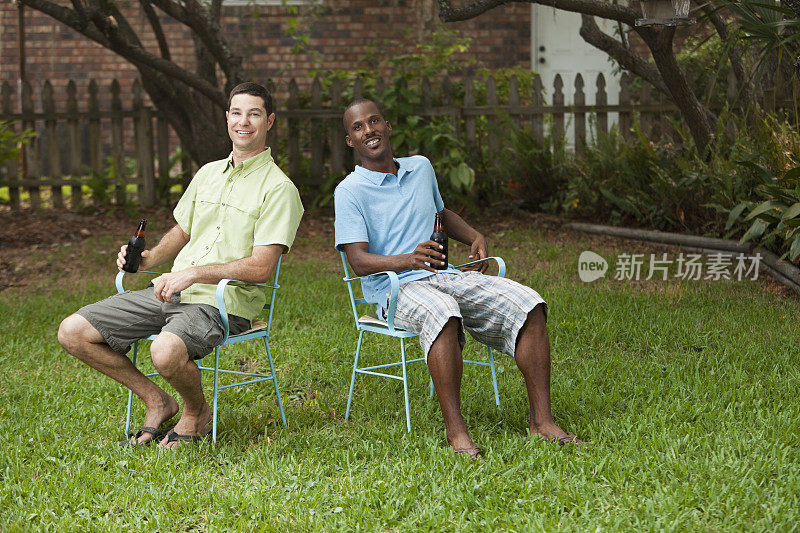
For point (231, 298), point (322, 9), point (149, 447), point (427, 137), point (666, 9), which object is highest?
point (322, 9)

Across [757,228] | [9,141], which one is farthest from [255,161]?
[9,141]

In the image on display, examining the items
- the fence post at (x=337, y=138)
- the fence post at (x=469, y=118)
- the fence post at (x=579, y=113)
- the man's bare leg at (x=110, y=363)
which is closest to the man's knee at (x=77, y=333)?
the man's bare leg at (x=110, y=363)

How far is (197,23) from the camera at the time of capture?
884cm

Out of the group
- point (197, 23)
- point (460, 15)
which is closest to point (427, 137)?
point (197, 23)

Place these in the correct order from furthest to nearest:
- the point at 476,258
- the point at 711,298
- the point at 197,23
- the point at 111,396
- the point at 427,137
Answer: the point at 427,137 < the point at 197,23 < the point at 711,298 < the point at 111,396 < the point at 476,258

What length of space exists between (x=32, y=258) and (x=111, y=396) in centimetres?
397

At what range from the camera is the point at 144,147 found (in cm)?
1055

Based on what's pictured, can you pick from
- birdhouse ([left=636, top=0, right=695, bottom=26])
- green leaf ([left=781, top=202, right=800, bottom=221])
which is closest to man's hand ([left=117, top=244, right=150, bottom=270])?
birdhouse ([left=636, top=0, right=695, bottom=26])

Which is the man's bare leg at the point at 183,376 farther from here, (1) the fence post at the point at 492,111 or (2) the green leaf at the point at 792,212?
(1) the fence post at the point at 492,111

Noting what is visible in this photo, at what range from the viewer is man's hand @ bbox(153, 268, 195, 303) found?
3.70 metres

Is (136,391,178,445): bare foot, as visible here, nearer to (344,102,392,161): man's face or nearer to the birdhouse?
(344,102,392,161): man's face

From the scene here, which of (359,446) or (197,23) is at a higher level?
(197,23)

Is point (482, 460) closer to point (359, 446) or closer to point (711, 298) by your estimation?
point (359, 446)

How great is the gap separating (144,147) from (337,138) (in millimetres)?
2393
